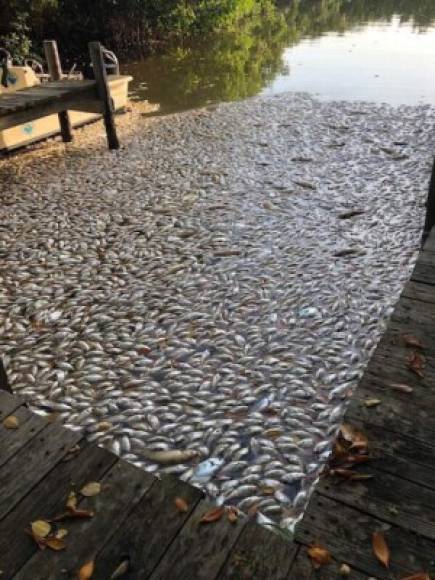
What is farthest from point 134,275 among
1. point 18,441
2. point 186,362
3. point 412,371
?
point 412,371

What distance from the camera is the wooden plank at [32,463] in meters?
2.04

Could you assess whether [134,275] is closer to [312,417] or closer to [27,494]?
[312,417]

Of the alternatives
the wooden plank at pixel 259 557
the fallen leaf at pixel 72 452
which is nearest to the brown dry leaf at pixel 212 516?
the wooden plank at pixel 259 557

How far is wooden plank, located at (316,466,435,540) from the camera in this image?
1.63 meters

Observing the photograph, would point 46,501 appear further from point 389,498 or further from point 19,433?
point 389,498

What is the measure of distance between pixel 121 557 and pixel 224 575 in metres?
0.37

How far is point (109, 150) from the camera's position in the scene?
8453 millimetres

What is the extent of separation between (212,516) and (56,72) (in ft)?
28.0

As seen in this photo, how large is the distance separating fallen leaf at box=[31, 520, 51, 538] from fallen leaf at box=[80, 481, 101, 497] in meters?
0.18

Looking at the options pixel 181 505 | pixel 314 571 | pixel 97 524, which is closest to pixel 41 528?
pixel 97 524

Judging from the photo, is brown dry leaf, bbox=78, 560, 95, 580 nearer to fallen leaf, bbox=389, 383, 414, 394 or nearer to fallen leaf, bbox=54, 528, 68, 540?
fallen leaf, bbox=54, 528, 68, 540

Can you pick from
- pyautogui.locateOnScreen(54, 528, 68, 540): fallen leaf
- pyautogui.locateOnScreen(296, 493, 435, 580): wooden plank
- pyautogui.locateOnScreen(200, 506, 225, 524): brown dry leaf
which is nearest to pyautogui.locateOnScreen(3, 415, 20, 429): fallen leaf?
pyautogui.locateOnScreen(54, 528, 68, 540): fallen leaf

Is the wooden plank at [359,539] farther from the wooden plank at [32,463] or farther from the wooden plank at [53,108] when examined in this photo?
the wooden plank at [53,108]

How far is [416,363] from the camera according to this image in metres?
2.24
